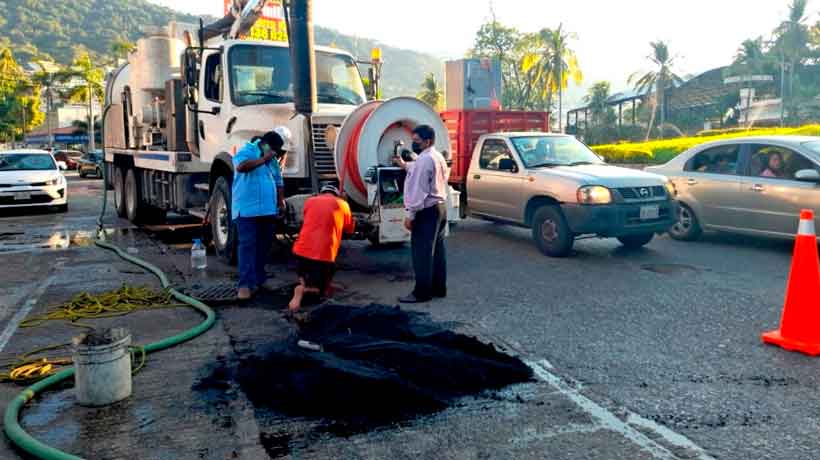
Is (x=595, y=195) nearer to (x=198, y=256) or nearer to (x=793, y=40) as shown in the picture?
(x=198, y=256)

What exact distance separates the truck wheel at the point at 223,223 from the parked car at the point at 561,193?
4.03 m

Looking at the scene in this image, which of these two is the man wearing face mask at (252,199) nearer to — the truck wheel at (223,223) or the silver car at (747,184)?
the truck wheel at (223,223)

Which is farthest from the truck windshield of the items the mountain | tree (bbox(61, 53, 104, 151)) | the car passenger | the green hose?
the mountain

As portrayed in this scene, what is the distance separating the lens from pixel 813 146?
9.36 metres

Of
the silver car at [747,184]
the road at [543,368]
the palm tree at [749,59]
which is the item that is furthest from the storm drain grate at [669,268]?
the palm tree at [749,59]

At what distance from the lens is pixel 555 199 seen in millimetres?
9492

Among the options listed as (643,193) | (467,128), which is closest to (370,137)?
(643,193)

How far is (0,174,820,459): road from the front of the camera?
3.67 m

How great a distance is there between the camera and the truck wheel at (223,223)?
9.16 metres

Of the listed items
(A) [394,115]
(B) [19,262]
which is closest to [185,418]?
(A) [394,115]

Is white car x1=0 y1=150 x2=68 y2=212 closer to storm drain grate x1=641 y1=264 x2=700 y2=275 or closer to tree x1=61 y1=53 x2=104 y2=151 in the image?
storm drain grate x1=641 y1=264 x2=700 y2=275

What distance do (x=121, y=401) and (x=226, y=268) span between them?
16.0 feet

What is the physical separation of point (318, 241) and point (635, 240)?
531 centimetres

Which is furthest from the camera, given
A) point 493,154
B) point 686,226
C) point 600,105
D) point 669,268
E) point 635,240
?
point 600,105
